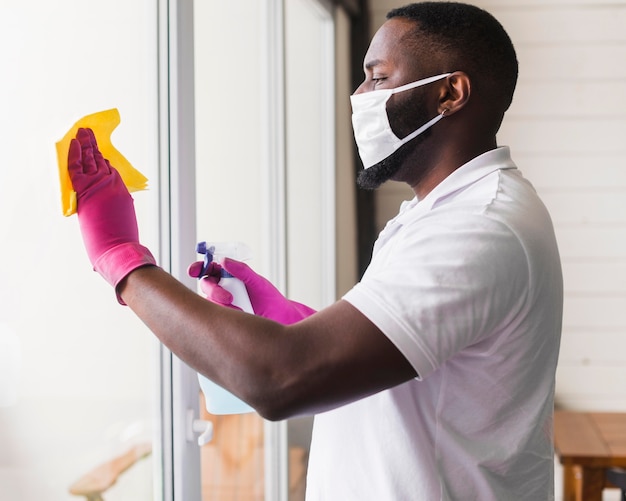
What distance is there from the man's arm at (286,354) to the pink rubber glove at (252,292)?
0.30 m

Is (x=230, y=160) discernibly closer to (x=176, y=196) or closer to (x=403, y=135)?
(x=176, y=196)

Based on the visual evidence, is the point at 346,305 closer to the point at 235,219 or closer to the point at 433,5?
the point at 433,5

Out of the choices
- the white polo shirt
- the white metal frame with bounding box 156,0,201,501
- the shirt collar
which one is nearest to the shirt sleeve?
the white polo shirt

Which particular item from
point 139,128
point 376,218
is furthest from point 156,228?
point 376,218

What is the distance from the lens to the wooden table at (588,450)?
2.54m

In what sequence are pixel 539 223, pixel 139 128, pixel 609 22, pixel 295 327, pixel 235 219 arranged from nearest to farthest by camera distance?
pixel 295 327 → pixel 539 223 → pixel 139 128 → pixel 235 219 → pixel 609 22

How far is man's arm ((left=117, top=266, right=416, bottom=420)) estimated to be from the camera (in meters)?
0.80

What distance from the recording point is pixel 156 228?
58.1 inches

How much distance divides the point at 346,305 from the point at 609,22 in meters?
3.12

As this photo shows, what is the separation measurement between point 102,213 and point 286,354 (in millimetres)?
293

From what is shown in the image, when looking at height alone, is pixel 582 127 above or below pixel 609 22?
below

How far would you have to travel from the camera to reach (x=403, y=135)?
113 cm

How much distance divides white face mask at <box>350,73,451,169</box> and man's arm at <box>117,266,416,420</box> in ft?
1.24

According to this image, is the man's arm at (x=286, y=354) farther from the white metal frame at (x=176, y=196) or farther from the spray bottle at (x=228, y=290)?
the white metal frame at (x=176, y=196)
